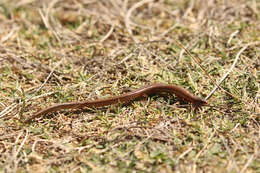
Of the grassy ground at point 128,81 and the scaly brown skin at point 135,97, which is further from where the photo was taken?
the scaly brown skin at point 135,97

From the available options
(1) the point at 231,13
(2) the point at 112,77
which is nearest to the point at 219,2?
(1) the point at 231,13

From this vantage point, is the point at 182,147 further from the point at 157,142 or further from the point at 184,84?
the point at 184,84

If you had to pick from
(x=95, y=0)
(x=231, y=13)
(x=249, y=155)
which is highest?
(x=95, y=0)

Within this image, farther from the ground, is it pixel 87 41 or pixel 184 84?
pixel 87 41

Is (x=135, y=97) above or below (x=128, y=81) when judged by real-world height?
below

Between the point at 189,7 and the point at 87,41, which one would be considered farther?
the point at 189,7
